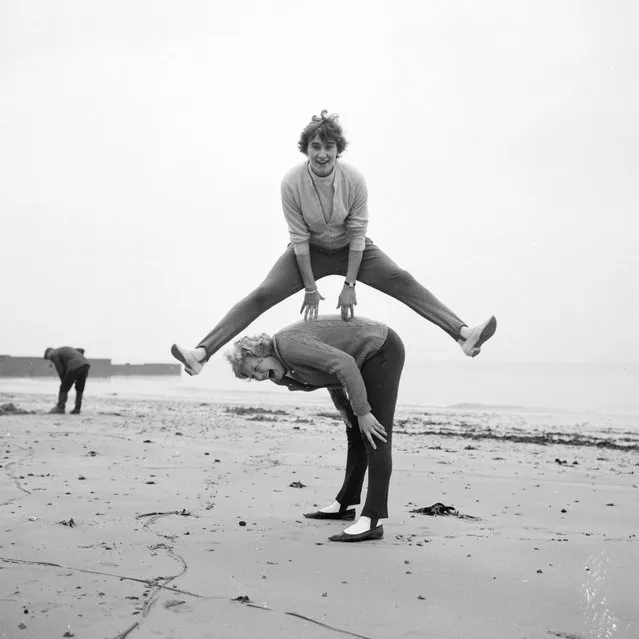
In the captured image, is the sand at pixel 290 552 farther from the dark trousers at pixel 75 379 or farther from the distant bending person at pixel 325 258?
the dark trousers at pixel 75 379

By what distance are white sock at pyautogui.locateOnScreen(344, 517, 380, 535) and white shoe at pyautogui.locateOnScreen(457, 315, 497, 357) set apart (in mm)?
1220

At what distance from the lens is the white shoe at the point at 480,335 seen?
15.2ft

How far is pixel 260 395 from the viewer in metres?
23.0

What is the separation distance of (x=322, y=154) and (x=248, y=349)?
1.34 m

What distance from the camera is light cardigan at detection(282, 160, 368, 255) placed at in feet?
15.5

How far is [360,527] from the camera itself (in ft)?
13.6

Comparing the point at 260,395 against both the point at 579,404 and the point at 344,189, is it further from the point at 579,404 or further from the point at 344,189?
the point at 344,189

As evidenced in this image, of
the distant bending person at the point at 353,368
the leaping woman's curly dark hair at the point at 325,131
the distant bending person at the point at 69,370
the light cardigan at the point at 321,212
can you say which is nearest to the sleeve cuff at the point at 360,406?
the distant bending person at the point at 353,368

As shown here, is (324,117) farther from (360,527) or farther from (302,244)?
(360,527)

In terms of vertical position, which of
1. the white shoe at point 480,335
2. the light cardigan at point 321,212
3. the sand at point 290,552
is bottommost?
the sand at point 290,552

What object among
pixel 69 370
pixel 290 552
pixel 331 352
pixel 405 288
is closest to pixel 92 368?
pixel 69 370

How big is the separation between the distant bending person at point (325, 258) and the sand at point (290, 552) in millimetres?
1109

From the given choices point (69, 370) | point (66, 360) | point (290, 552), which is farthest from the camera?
point (66, 360)

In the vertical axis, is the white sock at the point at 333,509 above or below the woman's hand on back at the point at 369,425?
below
